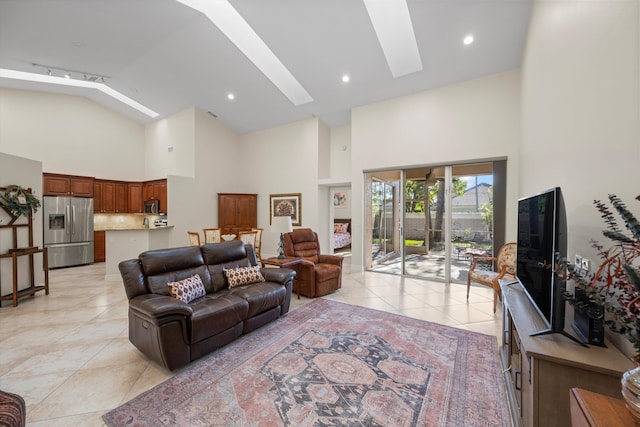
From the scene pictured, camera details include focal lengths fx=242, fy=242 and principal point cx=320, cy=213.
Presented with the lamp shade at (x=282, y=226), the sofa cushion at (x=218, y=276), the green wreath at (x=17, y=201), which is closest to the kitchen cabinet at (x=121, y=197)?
the green wreath at (x=17, y=201)

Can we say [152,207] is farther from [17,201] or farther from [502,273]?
[502,273]

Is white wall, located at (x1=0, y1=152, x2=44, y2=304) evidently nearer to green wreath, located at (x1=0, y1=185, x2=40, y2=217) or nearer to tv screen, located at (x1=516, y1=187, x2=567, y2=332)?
green wreath, located at (x1=0, y1=185, x2=40, y2=217)

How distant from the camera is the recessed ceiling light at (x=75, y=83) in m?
5.34

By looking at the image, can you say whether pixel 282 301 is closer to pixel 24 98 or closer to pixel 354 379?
pixel 354 379

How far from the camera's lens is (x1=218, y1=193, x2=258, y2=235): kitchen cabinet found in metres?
7.21

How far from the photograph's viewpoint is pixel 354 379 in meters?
1.98

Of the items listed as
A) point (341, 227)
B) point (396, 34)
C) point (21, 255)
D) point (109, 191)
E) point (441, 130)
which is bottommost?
point (21, 255)

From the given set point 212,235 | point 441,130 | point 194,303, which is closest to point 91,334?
point 194,303

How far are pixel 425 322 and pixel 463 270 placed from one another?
2.44 m

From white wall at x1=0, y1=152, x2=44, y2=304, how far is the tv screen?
624 cm

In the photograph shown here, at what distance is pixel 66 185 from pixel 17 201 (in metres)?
3.30

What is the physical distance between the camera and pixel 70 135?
258 inches

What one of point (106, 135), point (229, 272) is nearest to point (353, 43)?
point (229, 272)

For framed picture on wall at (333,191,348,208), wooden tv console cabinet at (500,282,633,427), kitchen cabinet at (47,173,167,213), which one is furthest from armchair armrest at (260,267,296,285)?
framed picture on wall at (333,191,348,208)
